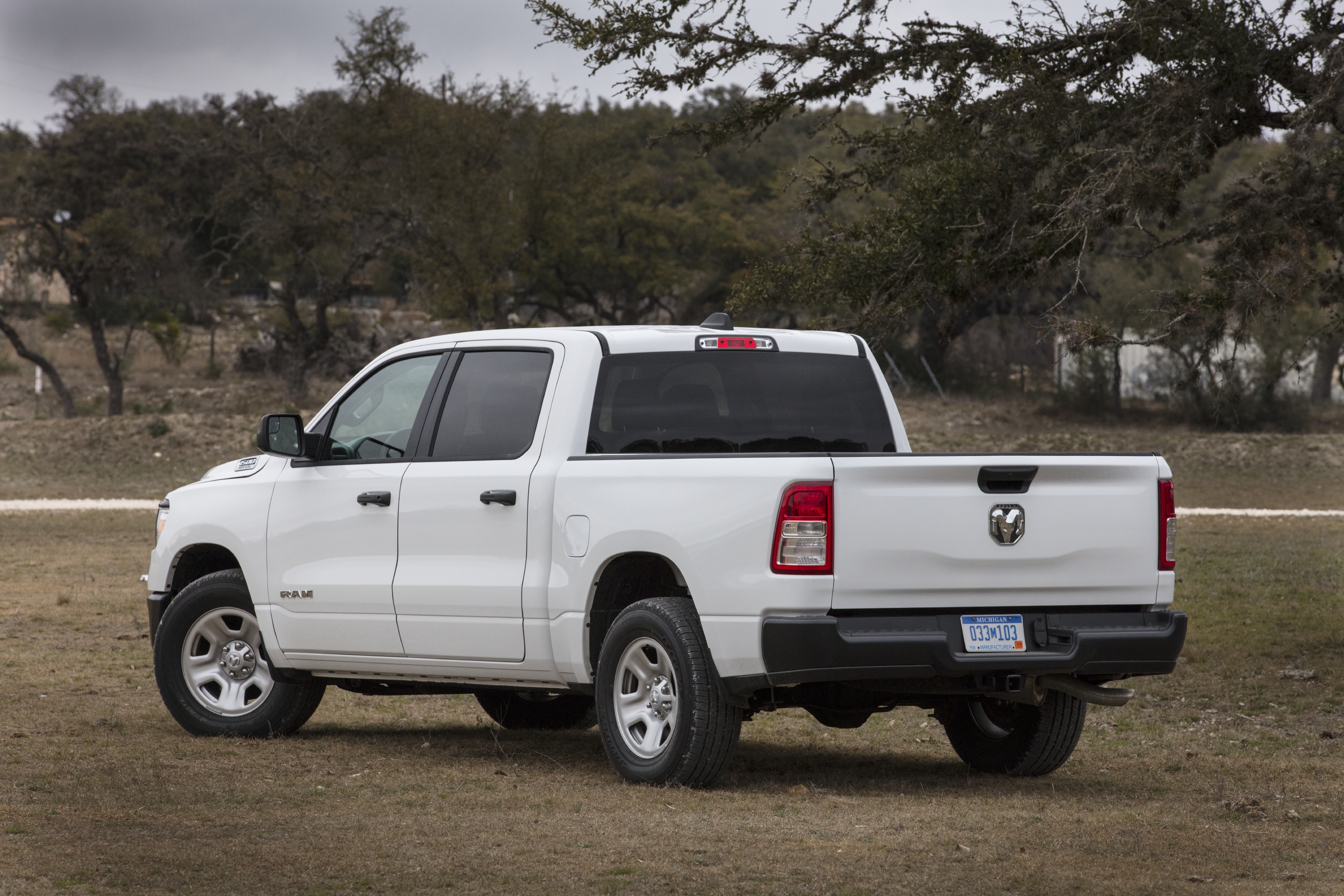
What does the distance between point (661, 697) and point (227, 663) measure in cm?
284

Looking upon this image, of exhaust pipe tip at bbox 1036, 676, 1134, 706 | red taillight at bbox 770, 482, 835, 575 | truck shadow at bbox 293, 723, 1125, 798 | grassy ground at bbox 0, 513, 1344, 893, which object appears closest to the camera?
grassy ground at bbox 0, 513, 1344, 893

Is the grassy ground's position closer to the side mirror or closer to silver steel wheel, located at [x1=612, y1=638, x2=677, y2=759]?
silver steel wheel, located at [x1=612, y1=638, x2=677, y2=759]

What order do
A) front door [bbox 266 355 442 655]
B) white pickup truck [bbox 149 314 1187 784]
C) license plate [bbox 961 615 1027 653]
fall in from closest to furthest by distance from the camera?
white pickup truck [bbox 149 314 1187 784], license plate [bbox 961 615 1027 653], front door [bbox 266 355 442 655]

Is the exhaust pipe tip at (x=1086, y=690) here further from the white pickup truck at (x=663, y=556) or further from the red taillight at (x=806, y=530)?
the red taillight at (x=806, y=530)

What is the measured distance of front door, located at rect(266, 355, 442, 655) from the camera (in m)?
8.10

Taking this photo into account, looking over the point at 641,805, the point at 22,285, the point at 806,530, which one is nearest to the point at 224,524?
the point at 641,805

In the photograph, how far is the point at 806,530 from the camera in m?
6.60

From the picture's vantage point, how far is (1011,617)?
6.97 metres

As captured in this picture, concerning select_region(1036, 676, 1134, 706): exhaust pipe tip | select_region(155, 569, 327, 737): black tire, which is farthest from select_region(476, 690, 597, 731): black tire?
select_region(1036, 676, 1134, 706): exhaust pipe tip

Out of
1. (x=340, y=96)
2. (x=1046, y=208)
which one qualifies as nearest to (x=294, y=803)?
(x=1046, y=208)

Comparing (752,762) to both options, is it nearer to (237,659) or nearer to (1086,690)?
(1086,690)

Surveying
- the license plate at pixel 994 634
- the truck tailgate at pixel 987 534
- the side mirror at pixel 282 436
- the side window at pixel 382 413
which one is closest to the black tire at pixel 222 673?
the side mirror at pixel 282 436

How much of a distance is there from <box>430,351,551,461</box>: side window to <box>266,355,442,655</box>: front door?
19 centimetres

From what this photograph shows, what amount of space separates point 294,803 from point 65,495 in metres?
26.5
